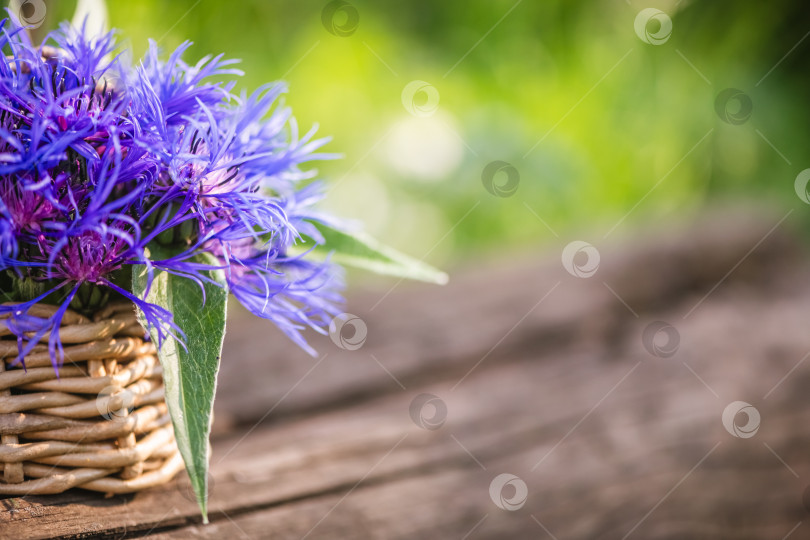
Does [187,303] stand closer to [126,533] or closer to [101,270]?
[101,270]

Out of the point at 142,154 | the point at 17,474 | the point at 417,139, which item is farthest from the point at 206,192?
the point at 417,139

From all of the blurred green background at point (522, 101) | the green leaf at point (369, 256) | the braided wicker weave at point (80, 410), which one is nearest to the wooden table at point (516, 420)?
the braided wicker weave at point (80, 410)

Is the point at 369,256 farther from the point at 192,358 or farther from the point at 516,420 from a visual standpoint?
the point at 516,420

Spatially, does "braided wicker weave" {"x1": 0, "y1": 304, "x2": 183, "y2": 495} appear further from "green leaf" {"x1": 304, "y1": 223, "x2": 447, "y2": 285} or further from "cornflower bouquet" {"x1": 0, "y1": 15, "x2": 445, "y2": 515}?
"green leaf" {"x1": 304, "y1": 223, "x2": 447, "y2": 285}

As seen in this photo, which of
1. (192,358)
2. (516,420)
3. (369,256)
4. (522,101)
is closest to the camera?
(192,358)

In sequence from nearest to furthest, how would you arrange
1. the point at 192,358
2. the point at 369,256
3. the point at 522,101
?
the point at 192,358 → the point at 369,256 → the point at 522,101

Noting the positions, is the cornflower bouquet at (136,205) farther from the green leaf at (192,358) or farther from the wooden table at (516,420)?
the wooden table at (516,420)

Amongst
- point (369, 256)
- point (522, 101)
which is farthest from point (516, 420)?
point (522, 101)
